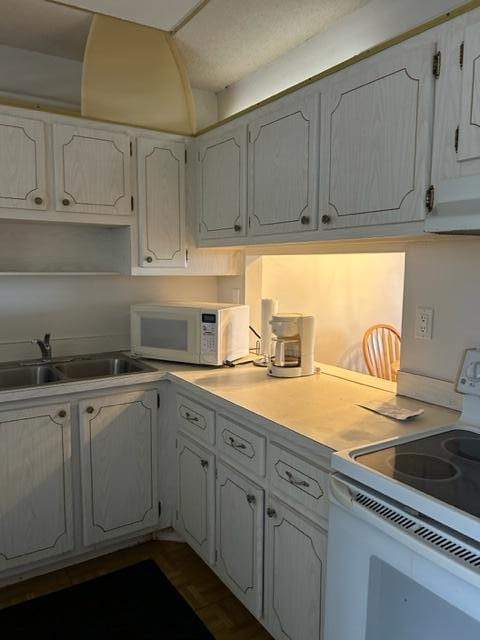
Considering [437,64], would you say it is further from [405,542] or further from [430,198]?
[405,542]

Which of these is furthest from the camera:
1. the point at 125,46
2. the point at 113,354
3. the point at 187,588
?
the point at 113,354

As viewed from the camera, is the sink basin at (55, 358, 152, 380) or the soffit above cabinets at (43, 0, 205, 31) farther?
the sink basin at (55, 358, 152, 380)

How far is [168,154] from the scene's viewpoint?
8.18 ft

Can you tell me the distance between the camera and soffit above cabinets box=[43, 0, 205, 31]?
2018 millimetres

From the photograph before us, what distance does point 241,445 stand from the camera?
177 cm

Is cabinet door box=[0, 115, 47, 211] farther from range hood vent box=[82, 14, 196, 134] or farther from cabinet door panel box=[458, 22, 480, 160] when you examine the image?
cabinet door panel box=[458, 22, 480, 160]

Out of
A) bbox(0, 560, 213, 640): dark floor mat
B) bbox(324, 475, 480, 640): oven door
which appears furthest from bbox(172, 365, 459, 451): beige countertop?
bbox(0, 560, 213, 640): dark floor mat

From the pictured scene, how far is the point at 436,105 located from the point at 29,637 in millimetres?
2307

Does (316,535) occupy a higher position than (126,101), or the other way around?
(126,101)

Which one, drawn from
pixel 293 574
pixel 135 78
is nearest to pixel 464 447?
pixel 293 574

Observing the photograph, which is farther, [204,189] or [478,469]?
[204,189]

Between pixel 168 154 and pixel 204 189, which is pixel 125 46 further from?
pixel 204 189

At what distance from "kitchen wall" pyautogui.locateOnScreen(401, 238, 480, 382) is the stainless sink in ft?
4.00

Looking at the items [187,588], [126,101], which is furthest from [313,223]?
[187,588]
